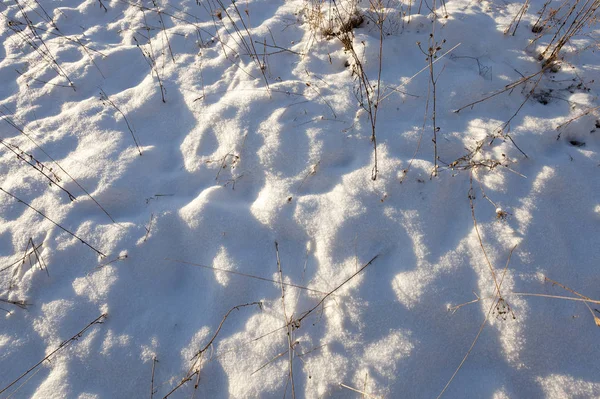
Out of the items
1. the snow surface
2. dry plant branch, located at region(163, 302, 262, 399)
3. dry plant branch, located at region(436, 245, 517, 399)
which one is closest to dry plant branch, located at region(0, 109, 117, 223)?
the snow surface

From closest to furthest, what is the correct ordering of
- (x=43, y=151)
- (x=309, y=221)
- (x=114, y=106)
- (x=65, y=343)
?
(x=65, y=343)
(x=309, y=221)
(x=43, y=151)
(x=114, y=106)

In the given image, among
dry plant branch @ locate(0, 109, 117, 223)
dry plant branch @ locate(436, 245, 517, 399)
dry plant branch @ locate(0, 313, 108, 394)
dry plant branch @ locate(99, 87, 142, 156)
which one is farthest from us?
dry plant branch @ locate(99, 87, 142, 156)

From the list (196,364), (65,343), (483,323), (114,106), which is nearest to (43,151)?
(114,106)

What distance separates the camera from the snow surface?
57.5 inches

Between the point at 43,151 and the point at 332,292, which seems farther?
the point at 43,151

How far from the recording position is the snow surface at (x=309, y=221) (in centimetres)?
146

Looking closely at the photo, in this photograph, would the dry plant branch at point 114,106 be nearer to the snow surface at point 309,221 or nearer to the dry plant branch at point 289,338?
the snow surface at point 309,221

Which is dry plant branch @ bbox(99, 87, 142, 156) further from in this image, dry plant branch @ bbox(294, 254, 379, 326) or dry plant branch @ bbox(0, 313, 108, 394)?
dry plant branch @ bbox(294, 254, 379, 326)

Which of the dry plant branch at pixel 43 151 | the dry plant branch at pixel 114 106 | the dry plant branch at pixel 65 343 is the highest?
the dry plant branch at pixel 114 106

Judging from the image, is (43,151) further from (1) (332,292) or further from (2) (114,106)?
(1) (332,292)

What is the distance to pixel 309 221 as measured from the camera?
1.81 metres

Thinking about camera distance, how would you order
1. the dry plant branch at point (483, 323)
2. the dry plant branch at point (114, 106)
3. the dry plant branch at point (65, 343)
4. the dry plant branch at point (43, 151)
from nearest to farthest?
the dry plant branch at point (483, 323), the dry plant branch at point (65, 343), the dry plant branch at point (43, 151), the dry plant branch at point (114, 106)

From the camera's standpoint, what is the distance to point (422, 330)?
4.86ft

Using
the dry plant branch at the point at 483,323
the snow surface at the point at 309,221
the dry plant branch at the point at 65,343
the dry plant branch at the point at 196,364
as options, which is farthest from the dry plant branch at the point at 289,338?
the dry plant branch at the point at 65,343
